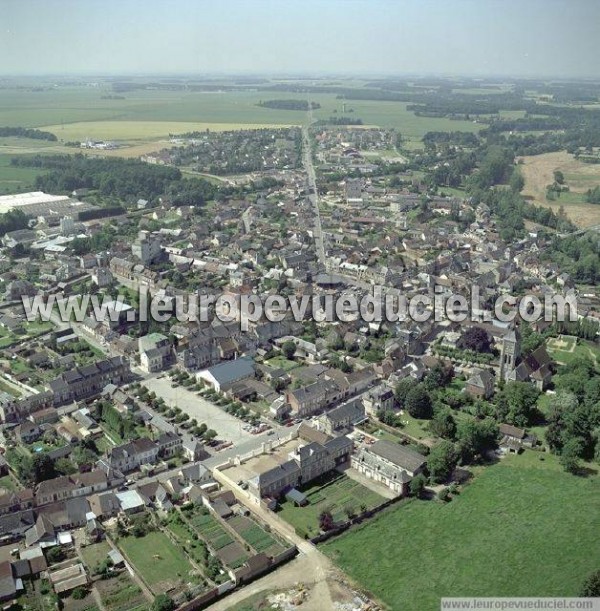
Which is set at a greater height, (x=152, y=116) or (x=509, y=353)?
(x=152, y=116)

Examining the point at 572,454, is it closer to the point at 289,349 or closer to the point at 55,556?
the point at 289,349

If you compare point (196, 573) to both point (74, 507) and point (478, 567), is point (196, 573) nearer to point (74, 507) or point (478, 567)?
point (74, 507)

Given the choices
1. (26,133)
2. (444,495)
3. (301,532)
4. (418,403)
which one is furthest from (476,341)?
(26,133)

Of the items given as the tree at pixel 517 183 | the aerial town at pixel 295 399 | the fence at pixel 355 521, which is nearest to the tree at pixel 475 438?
the aerial town at pixel 295 399

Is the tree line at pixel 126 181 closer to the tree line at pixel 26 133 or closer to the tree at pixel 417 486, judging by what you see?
the tree line at pixel 26 133

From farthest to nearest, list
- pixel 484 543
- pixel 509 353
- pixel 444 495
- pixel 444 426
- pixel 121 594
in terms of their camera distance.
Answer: pixel 509 353 → pixel 444 426 → pixel 444 495 → pixel 484 543 → pixel 121 594

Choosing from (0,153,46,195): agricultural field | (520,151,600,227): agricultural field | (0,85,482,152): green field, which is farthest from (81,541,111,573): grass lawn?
(0,85,482,152): green field
